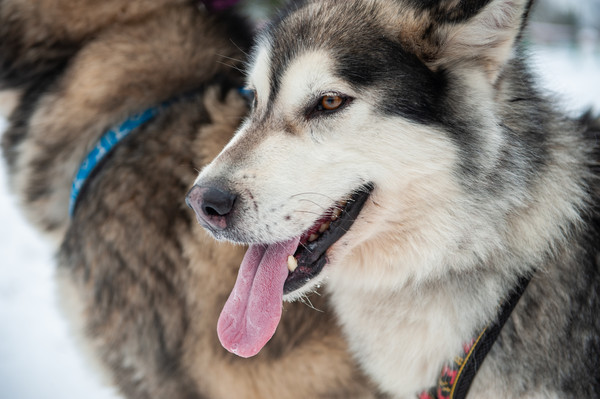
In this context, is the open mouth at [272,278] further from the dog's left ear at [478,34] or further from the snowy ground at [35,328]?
the snowy ground at [35,328]

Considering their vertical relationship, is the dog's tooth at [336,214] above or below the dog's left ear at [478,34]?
below

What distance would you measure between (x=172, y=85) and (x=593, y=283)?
1.65m

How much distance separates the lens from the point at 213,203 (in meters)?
1.36


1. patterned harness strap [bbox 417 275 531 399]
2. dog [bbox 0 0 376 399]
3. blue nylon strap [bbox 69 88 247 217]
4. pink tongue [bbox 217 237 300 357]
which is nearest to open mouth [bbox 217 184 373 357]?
pink tongue [bbox 217 237 300 357]

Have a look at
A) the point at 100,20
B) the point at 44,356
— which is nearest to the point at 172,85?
the point at 100,20

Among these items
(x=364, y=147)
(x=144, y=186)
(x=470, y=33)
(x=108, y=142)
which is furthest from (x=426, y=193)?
(x=108, y=142)

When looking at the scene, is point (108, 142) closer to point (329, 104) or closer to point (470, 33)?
point (329, 104)

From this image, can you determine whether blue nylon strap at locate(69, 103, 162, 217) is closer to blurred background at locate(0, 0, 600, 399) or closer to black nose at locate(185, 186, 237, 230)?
blurred background at locate(0, 0, 600, 399)

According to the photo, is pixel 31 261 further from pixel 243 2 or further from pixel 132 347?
pixel 243 2

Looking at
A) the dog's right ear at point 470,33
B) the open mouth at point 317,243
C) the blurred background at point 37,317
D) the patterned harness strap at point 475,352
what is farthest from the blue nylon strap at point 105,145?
the patterned harness strap at point 475,352

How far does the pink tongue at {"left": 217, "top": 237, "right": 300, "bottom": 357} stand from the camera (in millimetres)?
1496

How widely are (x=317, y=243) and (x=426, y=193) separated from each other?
33cm

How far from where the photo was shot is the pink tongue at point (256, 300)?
1.50 metres

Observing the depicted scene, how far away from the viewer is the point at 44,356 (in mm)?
2881
